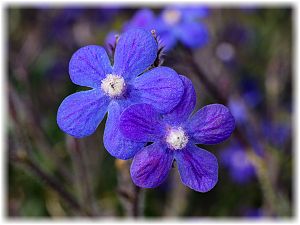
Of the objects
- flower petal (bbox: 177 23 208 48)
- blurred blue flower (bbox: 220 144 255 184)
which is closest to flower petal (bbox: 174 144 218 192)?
flower petal (bbox: 177 23 208 48)

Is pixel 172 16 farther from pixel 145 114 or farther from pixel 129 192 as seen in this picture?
pixel 145 114

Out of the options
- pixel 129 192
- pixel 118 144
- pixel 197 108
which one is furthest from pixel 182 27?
pixel 118 144

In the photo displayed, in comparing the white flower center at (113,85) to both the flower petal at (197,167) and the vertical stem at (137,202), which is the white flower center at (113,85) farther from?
the vertical stem at (137,202)

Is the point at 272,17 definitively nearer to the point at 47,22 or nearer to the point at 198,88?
the point at 198,88

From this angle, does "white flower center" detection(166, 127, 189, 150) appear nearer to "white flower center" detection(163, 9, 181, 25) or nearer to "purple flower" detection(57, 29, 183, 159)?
"purple flower" detection(57, 29, 183, 159)

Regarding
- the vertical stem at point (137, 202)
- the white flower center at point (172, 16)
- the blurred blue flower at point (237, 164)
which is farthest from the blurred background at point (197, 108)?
the vertical stem at point (137, 202)

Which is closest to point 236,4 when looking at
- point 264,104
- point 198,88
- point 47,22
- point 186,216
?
point 264,104
